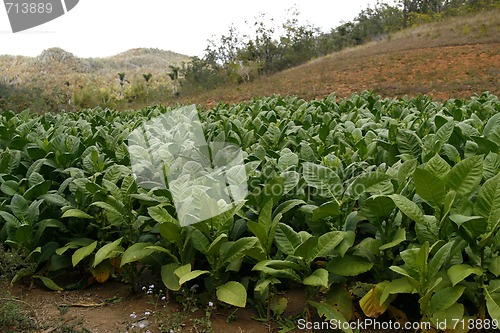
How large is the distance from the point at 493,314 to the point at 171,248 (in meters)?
1.60

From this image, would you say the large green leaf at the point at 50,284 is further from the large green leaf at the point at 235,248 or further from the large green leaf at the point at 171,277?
the large green leaf at the point at 235,248

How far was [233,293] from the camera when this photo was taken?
7.63 ft

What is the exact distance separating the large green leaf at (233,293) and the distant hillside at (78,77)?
19.5 metres

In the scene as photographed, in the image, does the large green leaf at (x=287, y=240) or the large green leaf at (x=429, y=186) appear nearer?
the large green leaf at (x=429, y=186)

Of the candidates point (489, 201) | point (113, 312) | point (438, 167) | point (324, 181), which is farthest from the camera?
point (113, 312)

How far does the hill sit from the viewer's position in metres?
18.2

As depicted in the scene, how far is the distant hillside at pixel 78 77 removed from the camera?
75.9 feet

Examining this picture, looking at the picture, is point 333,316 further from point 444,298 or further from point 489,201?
point 489,201

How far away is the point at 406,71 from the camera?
70.0 ft

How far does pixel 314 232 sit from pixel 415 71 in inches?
805

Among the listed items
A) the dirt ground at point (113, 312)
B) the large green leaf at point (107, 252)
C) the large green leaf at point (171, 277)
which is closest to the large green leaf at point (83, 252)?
the large green leaf at point (107, 252)

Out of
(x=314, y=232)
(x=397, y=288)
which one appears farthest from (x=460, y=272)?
(x=314, y=232)

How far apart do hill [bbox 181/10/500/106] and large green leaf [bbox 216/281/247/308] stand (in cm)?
1541

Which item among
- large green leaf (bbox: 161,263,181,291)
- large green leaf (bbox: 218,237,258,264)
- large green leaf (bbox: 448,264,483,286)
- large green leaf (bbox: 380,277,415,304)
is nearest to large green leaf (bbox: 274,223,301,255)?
large green leaf (bbox: 218,237,258,264)
